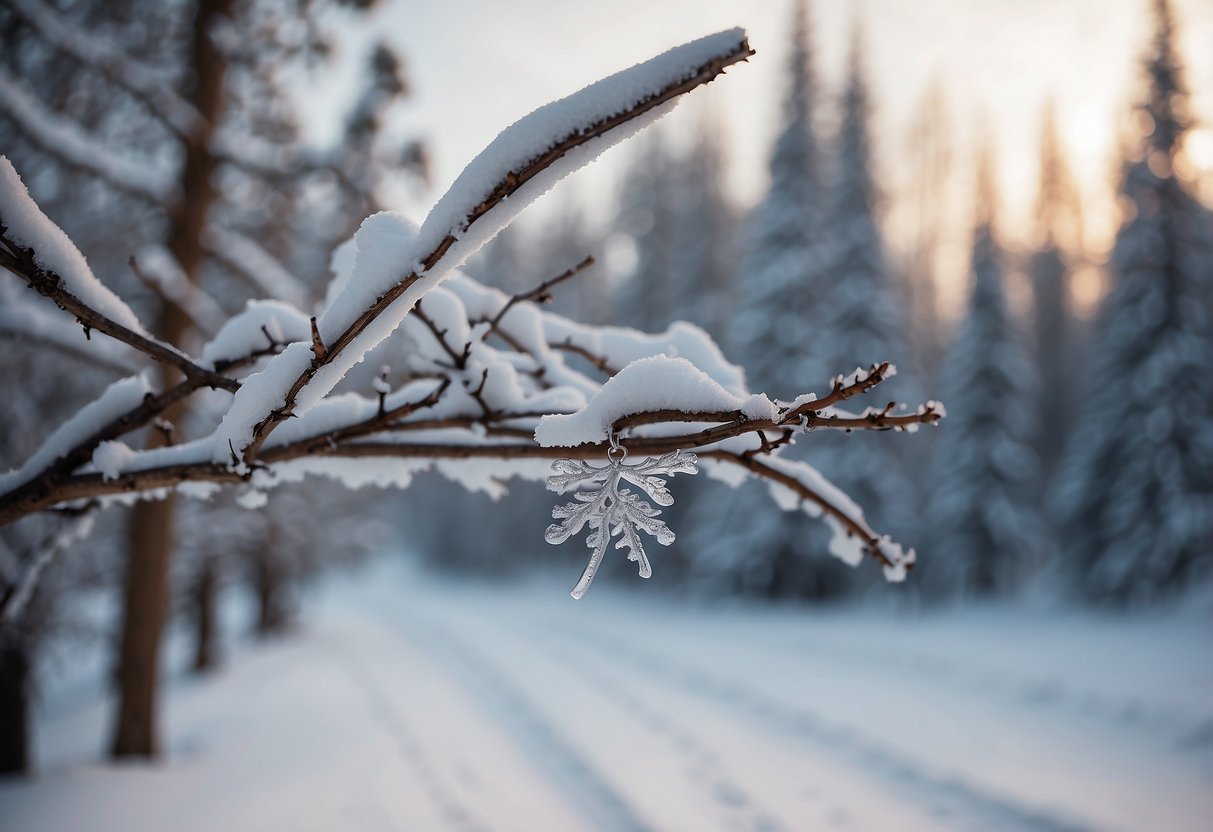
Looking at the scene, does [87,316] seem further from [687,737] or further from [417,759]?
[687,737]

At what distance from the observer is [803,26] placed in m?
17.3

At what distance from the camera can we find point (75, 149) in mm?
4379

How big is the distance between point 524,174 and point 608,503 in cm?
56

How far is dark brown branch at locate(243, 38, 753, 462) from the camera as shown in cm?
97

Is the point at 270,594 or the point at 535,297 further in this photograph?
the point at 270,594

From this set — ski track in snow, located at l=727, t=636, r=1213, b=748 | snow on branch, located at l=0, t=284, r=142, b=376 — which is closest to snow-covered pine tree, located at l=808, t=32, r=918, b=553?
ski track in snow, located at l=727, t=636, r=1213, b=748

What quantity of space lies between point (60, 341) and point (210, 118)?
325 cm

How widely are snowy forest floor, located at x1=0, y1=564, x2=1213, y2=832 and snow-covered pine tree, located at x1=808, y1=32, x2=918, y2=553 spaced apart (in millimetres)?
3644

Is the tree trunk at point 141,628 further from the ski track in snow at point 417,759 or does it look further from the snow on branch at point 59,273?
the snow on branch at point 59,273

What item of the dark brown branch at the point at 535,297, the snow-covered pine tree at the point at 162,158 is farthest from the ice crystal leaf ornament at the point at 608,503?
the snow-covered pine tree at the point at 162,158

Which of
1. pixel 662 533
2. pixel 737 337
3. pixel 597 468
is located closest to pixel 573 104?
pixel 597 468

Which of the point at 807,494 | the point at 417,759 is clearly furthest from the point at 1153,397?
the point at 807,494

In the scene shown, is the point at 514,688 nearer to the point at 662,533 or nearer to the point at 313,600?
the point at 662,533

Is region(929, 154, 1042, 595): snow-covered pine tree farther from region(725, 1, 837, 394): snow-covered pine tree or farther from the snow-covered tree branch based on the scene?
the snow-covered tree branch
